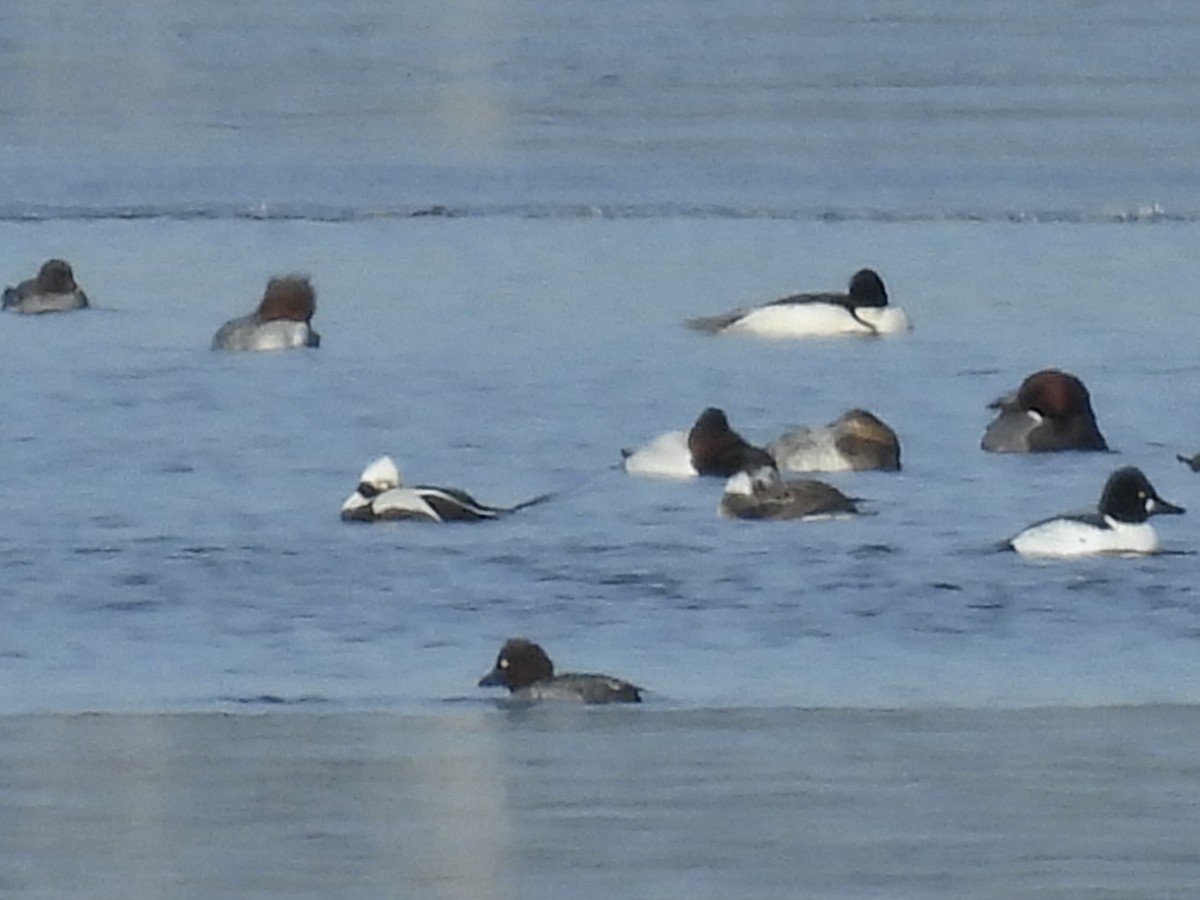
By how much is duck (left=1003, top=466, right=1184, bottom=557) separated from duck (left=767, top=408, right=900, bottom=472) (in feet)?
4.03

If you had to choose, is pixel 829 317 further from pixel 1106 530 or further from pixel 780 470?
pixel 1106 530

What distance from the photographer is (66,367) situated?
42.3 feet

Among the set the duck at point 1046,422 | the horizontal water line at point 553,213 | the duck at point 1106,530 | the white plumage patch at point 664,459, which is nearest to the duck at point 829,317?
the duck at point 1046,422

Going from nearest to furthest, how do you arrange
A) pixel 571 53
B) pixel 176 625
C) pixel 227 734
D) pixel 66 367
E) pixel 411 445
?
1. pixel 227 734
2. pixel 176 625
3. pixel 411 445
4. pixel 66 367
5. pixel 571 53

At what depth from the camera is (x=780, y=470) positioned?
35.0ft

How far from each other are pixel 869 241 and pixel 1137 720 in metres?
9.42

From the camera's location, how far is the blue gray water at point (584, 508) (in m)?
6.17

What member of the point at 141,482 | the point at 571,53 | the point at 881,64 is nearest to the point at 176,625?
the point at 141,482

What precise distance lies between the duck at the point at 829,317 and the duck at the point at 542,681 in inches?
236

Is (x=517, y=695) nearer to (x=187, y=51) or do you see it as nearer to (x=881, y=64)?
(x=881, y=64)

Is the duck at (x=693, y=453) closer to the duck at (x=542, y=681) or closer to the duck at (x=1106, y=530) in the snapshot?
the duck at (x=1106, y=530)

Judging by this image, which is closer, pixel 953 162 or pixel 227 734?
pixel 227 734

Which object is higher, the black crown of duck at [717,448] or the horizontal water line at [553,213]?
the horizontal water line at [553,213]

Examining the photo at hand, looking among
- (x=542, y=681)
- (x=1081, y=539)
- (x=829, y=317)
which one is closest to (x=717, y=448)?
(x=1081, y=539)
